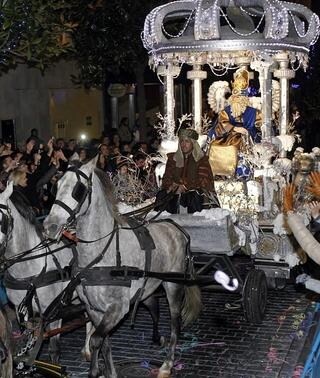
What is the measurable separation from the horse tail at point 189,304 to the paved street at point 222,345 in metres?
0.41

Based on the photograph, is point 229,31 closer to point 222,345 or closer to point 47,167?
point 47,167

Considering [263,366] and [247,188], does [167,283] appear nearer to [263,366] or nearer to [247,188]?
[263,366]

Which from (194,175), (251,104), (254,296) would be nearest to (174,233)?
(194,175)

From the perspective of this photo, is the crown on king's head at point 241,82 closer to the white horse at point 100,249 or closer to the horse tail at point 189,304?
the horse tail at point 189,304

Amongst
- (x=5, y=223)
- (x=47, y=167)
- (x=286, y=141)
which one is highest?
(x=286, y=141)

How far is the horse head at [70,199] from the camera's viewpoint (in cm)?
611

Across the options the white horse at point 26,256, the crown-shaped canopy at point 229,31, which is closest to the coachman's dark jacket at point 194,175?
the white horse at point 26,256

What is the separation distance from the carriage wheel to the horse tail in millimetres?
633

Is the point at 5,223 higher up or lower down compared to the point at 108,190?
lower down

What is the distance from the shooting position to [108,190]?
6.71 metres

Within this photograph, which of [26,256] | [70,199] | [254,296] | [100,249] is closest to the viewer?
[70,199]

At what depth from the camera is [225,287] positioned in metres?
8.09

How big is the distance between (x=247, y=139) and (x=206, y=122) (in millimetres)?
1382

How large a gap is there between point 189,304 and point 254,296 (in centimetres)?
82
